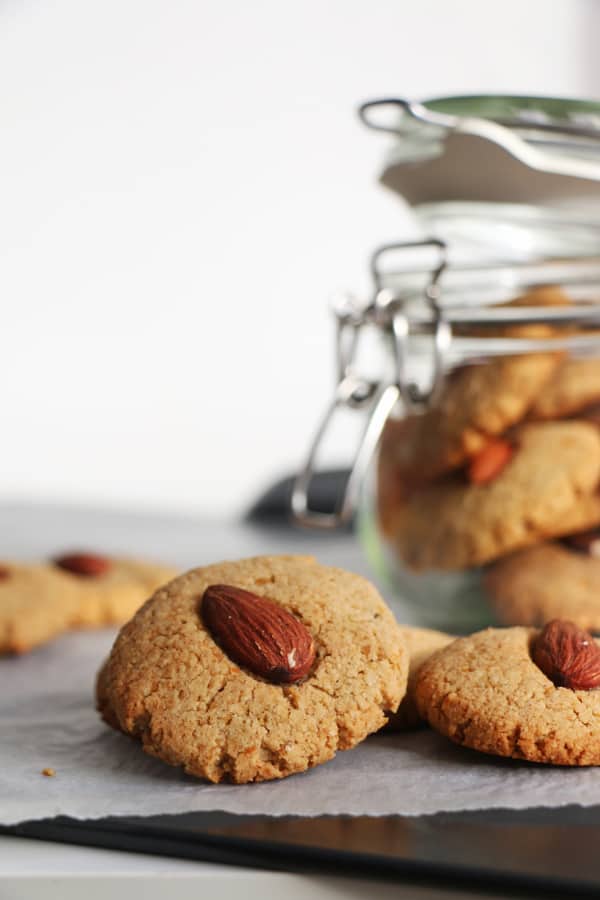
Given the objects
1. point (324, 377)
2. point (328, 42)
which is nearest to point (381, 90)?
point (328, 42)

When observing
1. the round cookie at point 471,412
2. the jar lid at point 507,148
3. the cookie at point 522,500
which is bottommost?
the cookie at point 522,500

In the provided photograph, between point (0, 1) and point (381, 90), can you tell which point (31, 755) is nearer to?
point (0, 1)

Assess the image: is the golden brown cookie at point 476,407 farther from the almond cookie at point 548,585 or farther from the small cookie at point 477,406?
the almond cookie at point 548,585

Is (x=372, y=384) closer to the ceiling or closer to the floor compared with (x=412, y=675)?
closer to the ceiling

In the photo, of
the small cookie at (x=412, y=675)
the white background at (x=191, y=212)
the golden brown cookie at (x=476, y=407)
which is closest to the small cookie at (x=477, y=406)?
the golden brown cookie at (x=476, y=407)

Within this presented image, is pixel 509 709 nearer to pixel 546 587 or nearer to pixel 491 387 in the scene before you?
pixel 546 587

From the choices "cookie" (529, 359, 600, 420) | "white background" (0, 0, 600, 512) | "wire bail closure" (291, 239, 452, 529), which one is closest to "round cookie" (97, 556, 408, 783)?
"wire bail closure" (291, 239, 452, 529)

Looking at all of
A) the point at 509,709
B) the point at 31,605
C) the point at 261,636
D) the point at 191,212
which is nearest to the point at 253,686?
the point at 261,636
